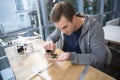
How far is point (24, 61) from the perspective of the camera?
1100 mm

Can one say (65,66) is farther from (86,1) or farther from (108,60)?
(86,1)

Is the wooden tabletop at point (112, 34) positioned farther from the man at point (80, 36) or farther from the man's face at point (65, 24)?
the man's face at point (65, 24)

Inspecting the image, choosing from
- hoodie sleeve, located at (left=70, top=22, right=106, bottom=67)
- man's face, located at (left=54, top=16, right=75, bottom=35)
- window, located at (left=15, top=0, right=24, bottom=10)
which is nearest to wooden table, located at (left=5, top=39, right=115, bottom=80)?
hoodie sleeve, located at (left=70, top=22, right=106, bottom=67)

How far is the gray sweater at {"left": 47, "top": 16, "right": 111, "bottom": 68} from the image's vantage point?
0.99 m

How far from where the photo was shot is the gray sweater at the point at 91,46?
39.1 inches

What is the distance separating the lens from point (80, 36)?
1164 mm

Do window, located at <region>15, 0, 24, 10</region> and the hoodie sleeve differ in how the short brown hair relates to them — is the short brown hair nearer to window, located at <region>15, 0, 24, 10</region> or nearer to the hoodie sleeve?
the hoodie sleeve

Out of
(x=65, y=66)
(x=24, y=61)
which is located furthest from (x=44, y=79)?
(x=24, y=61)

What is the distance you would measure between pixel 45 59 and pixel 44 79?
27 centimetres

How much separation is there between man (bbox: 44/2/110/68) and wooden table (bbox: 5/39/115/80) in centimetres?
6

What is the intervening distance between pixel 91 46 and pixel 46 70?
443mm

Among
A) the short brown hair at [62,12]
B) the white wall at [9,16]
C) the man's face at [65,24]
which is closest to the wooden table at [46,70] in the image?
the man's face at [65,24]

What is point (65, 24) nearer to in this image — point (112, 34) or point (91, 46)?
point (91, 46)

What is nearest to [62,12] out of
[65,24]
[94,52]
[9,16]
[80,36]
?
[65,24]
